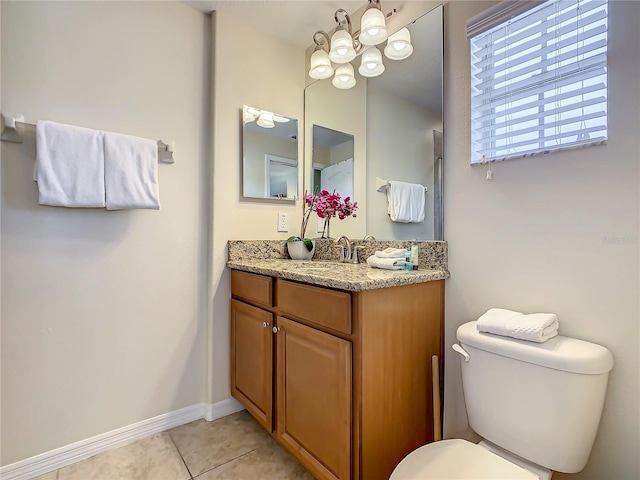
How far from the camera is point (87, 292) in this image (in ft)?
4.86

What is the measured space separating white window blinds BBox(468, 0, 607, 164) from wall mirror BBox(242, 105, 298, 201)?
1130mm

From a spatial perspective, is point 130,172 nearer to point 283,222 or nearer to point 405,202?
point 283,222

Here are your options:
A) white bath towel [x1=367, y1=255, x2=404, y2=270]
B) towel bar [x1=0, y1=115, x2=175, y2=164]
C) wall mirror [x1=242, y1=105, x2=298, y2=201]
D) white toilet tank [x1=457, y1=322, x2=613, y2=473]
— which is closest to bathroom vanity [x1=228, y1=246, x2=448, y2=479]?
white bath towel [x1=367, y1=255, x2=404, y2=270]

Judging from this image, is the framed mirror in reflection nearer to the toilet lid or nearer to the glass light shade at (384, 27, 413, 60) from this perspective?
the glass light shade at (384, 27, 413, 60)

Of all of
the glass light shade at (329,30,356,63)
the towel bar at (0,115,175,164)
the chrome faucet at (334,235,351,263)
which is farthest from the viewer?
the chrome faucet at (334,235,351,263)

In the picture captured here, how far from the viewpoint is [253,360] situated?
5.21 ft

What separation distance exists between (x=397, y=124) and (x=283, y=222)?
0.91 m

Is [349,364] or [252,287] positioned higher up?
[252,287]

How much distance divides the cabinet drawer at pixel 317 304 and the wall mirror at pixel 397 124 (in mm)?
594

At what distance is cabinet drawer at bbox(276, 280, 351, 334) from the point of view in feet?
3.52

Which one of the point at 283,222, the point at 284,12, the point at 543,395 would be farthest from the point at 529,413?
the point at 284,12

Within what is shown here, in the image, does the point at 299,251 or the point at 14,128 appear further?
the point at 299,251

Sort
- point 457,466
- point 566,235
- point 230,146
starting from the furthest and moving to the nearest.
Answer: point 230,146
point 566,235
point 457,466

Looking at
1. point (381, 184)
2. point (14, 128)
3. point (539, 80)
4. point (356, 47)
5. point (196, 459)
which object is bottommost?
point (196, 459)
